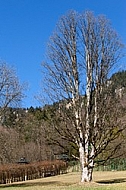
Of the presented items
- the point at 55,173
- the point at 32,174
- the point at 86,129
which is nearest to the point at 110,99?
the point at 86,129

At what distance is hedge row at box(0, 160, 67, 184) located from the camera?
41.3 metres

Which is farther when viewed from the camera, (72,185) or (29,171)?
(29,171)

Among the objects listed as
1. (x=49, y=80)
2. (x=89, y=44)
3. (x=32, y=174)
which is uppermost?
(x=89, y=44)

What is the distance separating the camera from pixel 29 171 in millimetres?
47906

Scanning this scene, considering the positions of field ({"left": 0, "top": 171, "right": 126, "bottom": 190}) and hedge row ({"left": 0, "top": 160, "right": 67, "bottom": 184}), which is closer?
field ({"left": 0, "top": 171, "right": 126, "bottom": 190})

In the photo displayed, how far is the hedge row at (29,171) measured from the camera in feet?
136

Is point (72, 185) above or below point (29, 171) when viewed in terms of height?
below

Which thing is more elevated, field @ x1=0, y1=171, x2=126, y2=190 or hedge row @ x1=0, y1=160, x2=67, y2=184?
hedge row @ x1=0, y1=160, x2=67, y2=184

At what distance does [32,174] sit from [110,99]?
26154mm

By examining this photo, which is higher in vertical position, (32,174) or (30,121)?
(30,121)

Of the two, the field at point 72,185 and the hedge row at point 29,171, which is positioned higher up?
the hedge row at point 29,171

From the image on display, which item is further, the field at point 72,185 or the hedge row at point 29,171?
the hedge row at point 29,171

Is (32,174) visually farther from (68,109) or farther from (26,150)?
(68,109)

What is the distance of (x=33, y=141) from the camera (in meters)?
67.8
